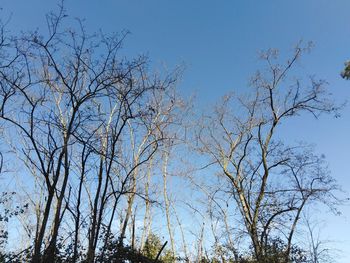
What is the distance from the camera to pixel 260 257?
586 inches

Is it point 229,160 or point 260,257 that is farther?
point 229,160

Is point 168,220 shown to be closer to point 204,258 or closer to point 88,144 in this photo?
point 204,258

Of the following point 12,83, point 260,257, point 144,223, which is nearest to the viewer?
point 12,83

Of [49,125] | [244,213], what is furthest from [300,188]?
[49,125]

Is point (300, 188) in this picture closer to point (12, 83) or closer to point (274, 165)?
point (274, 165)

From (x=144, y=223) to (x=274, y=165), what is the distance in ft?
26.9

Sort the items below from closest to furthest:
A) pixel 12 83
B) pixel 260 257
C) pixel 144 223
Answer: pixel 12 83 < pixel 260 257 < pixel 144 223

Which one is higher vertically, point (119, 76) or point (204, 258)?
point (119, 76)

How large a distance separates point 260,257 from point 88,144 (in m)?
9.20

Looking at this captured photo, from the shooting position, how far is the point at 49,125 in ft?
28.7

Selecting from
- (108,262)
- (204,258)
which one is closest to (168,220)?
(204,258)

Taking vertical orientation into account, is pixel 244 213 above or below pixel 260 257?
above

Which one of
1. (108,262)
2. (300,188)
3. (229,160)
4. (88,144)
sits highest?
(229,160)

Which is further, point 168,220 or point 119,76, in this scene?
point 168,220
